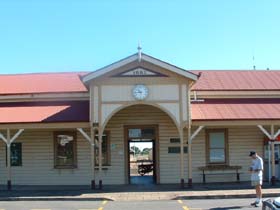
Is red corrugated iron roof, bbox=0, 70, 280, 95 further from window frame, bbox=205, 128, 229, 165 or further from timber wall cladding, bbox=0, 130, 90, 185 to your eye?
timber wall cladding, bbox=0, 130, 90, 185

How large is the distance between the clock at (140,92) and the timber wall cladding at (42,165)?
13.3ft

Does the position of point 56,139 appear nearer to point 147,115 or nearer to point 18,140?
point 18,140

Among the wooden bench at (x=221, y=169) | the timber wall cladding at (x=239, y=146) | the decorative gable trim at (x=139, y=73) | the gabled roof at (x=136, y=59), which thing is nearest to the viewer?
the gabled roof at (x=136, y=59)

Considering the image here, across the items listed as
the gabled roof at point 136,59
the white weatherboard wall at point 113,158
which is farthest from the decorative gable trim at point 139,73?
the white weatherboard wall at point 113,158

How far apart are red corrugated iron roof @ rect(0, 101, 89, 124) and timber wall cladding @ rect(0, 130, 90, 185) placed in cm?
114

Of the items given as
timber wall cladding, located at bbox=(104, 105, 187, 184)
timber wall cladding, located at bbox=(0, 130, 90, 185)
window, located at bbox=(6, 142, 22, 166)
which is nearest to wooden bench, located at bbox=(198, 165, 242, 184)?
timber wall cladding, located at bbox=(104, 105, 187, 184)

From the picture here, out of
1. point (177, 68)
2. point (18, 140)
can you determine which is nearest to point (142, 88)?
point (177, 68)

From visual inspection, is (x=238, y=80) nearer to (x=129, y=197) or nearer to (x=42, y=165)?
(x=42, y=165)

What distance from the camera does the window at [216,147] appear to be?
78.2 feet

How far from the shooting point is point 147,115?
23688 mm

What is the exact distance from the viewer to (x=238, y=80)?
2655cm

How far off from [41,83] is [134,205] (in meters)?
12.2

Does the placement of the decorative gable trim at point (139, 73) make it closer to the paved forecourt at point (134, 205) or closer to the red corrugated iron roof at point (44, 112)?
the red corrugated iron roof at point (44, 112)

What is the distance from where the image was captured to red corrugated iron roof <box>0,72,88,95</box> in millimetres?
25172
